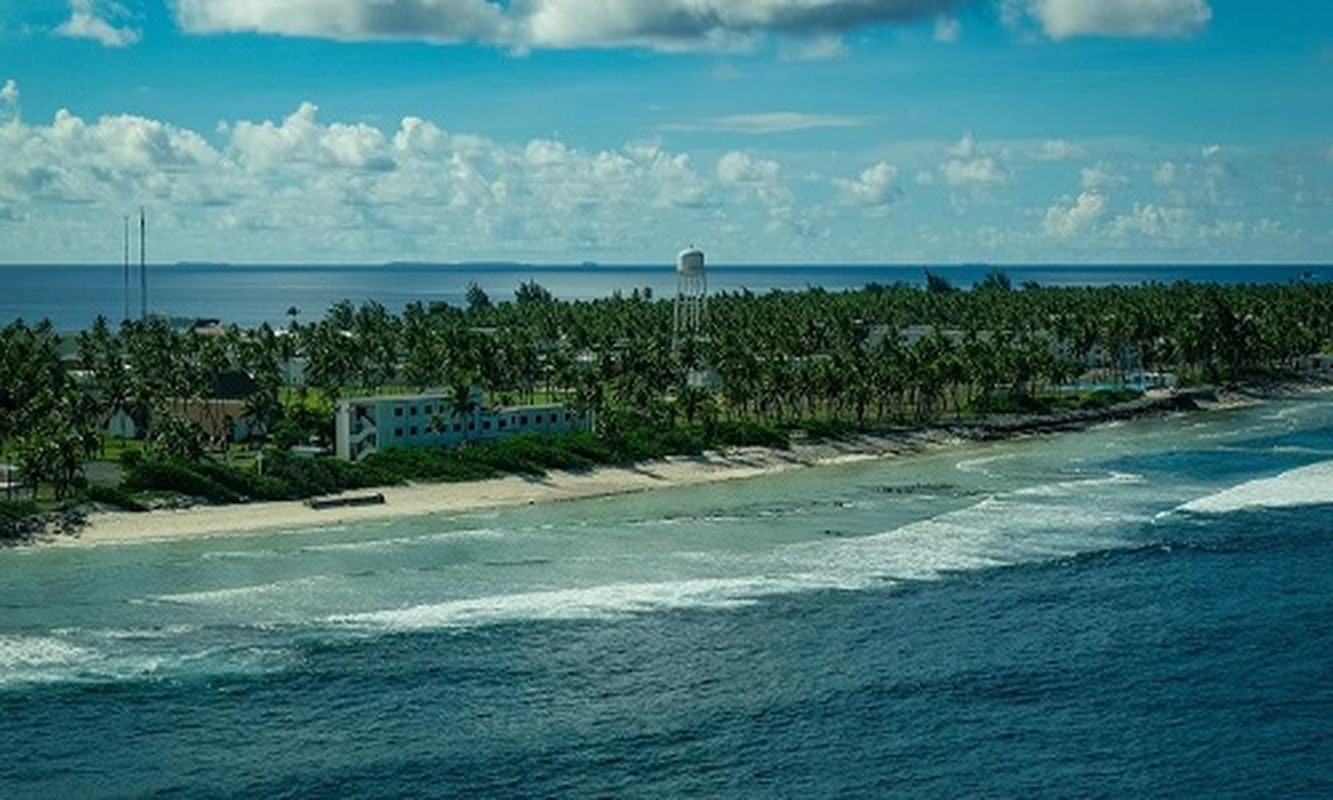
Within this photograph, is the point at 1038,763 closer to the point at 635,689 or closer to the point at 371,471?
the point at 635,689

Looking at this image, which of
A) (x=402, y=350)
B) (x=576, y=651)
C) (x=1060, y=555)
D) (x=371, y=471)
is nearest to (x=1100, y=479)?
(x=1060, y=555)

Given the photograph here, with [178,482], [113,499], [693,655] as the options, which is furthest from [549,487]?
[693,655]

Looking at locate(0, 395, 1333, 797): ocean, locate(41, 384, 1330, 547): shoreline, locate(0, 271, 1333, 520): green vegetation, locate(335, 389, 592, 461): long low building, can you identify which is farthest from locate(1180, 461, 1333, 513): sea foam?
locate(335, 389, 592, 461): long low building

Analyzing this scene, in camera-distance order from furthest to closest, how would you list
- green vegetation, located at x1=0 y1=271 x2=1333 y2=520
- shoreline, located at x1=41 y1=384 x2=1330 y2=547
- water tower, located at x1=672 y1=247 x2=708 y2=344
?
1. water tower, located at x1=672 y1=247 x2=708 y2=344
2. green vegetation, located at x1=0 y1=271 x2=1333 y2=520
3. shoreline, located at x1=41 y1=384 x2=1330 y2=547

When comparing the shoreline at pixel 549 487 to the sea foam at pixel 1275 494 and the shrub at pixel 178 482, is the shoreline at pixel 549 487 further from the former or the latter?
the sea foam at pixel 1275 494

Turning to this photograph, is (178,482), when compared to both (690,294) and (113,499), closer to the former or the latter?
(113,499)

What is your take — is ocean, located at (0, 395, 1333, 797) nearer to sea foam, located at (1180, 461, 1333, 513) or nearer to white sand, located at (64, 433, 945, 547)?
sea foam, located at (1180, 461, 1333, 513)

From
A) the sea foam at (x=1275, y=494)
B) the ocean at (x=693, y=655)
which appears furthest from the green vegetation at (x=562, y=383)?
the sea foam at (x=1275, y=494)
